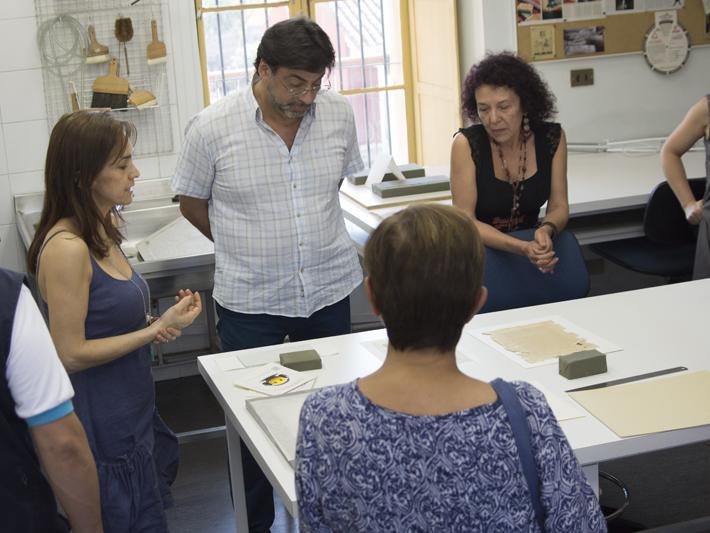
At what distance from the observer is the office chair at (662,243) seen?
369 centimetres

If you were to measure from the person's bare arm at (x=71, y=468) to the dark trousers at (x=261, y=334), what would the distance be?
111cm

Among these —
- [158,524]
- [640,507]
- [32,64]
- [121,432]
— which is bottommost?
[640,507]

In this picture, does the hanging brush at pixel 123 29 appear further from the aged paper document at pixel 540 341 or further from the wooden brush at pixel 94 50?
the aged paper document at pixel 540 341

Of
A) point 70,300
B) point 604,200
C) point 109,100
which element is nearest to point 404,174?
point 604,200

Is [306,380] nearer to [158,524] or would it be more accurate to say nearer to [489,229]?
[158,524]

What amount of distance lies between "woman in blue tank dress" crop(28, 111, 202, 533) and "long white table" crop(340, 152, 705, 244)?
4.94 ft

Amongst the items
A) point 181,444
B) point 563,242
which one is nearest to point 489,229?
point 563,242

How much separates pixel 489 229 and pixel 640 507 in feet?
3.38

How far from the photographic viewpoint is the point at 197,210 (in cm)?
278

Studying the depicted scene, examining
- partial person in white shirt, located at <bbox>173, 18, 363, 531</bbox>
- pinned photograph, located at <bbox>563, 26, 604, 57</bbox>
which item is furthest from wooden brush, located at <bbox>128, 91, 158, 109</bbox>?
pinned photograph, located at <bbox>563, 26, 604, 57</bbox>

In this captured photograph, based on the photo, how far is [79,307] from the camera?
2.02 metres

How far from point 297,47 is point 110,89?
1955 millimetres

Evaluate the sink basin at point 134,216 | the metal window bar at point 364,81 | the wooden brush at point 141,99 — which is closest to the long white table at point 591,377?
the sink basin at point 134,216

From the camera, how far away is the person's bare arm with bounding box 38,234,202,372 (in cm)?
201
